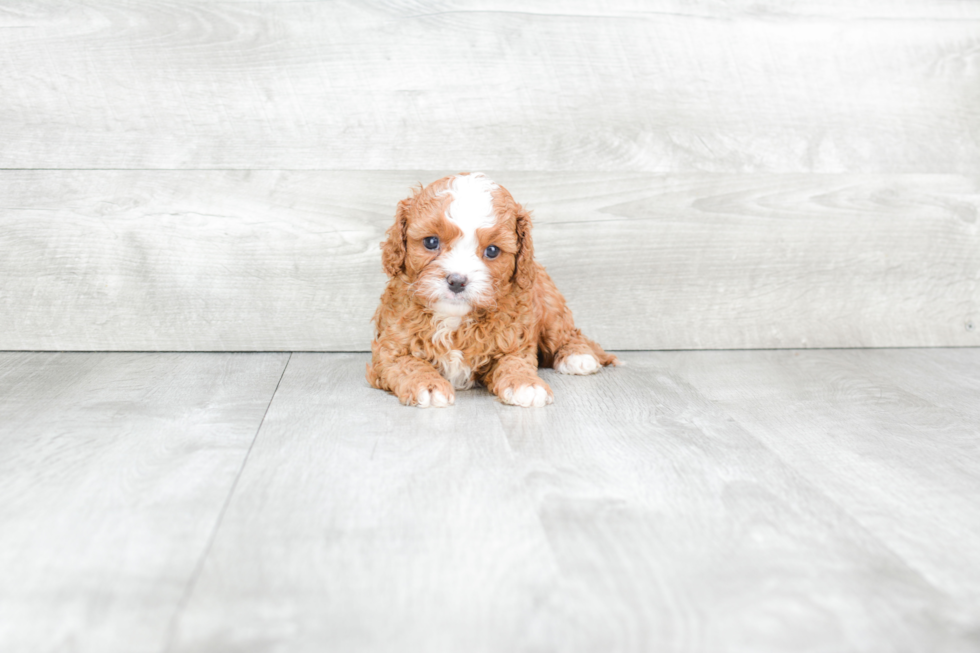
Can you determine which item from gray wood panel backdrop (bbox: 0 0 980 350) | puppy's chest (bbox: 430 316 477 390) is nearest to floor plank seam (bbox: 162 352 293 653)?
puppy's chest (bbox: 430 316 477 390)

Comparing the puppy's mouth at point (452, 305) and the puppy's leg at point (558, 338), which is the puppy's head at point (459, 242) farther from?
the puppy's leg at point (558, 338)

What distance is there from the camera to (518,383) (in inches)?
Result: 73.1

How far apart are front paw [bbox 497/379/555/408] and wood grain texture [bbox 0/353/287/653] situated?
22.1 inches

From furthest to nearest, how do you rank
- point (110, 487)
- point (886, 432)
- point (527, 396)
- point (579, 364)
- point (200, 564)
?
point (579, 364) → point (527, 396) → point (886, 432) → point (110, 487) → point (200, 564)

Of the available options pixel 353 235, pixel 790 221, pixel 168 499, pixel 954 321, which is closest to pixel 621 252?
pixel 790 221

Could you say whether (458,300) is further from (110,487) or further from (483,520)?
(110,487)

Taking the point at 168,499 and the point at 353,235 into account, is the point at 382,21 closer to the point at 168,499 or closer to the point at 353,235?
the point at 353,235

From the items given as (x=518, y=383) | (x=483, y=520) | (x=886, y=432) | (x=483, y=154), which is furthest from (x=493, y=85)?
(x=483, y=520)

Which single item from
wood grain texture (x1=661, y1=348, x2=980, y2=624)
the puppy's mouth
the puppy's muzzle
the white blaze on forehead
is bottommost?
wood grain texture (x1=661, y1=348, x2=980, y2=624)

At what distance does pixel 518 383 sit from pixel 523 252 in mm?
310

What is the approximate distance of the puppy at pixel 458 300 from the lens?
1.78m

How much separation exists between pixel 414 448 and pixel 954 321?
2.07 meters

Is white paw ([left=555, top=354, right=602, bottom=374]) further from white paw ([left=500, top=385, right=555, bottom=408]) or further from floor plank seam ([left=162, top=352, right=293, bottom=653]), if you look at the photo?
floor plank seam ([left=162, top=352, right=293, bottom=653])

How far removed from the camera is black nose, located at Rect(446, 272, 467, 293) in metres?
1.76
